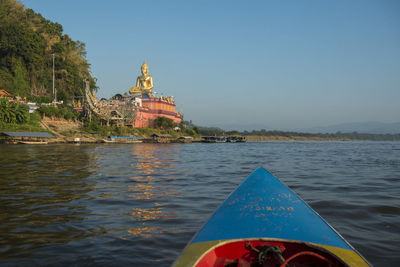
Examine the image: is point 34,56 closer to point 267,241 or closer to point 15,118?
point 15,118

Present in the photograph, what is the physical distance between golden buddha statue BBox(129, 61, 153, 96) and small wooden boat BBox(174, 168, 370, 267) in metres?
58.6

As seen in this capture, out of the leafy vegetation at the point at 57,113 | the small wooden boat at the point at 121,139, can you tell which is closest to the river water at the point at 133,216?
the leafy vegetation at the point at 57,113

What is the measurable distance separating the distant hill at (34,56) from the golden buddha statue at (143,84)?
9761 millimetres

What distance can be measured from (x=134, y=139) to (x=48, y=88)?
51.2 ft

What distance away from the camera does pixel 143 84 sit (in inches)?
2382

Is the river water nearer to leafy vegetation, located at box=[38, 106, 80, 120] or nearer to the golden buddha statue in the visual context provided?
leafy vegetation, located at box=[38, 106, 80, 120]

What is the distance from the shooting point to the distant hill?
39.3 m

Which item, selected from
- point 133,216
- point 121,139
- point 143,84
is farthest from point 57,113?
point 133,216

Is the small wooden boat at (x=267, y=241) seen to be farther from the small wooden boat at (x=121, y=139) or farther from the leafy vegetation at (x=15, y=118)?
the small wooden boat at (x=121, y=139)

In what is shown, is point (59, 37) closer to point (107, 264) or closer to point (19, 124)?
point (19, 124)

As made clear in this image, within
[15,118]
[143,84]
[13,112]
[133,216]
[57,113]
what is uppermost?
[143,84]

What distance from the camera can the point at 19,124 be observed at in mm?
33125

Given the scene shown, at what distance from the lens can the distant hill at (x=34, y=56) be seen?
1548 inches

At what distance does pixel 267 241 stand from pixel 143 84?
6000 centimetres
